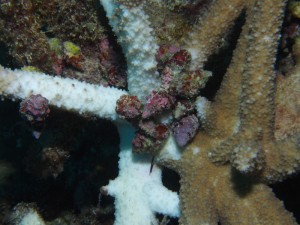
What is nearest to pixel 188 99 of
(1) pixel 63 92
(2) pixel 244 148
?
(2) pixel 244 148

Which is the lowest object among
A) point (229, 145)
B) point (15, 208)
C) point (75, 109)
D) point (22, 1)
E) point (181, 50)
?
point (15, 208)

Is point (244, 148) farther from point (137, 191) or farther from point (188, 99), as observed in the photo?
point (137, 191)

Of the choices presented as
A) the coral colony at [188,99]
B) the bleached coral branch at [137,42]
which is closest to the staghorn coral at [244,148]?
the coral colony at [188,99]

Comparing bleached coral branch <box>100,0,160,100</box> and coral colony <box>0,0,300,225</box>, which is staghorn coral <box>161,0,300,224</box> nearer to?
coral colony <box>0,0,300,225</box>

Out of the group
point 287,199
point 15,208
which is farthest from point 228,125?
point 15,208

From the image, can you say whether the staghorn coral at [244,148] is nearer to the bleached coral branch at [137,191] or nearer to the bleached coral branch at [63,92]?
the bleached coral branch at [137,191]

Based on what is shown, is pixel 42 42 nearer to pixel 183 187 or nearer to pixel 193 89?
pixel 193 89

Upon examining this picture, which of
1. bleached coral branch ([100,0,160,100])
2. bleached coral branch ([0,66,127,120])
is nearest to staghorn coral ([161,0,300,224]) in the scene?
bleached coral branch ([100,0,160,100])

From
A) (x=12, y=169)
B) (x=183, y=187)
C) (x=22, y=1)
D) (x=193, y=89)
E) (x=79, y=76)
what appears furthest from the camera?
(x=12, y=169)
